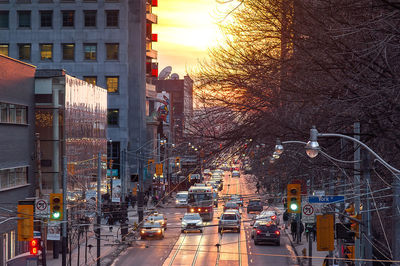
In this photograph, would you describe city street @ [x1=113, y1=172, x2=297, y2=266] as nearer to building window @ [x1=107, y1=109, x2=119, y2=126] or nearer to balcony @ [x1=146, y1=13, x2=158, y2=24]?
building window @ [x1=107, y1=109, x2=119, y2=126]

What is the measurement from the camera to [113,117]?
77812 mm

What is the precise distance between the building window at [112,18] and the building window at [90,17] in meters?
1.51

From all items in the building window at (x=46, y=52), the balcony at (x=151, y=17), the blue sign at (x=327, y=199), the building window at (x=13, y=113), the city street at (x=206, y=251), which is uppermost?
the balcony at (x=151, y=17)

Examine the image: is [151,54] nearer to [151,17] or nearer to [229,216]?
[151,17]

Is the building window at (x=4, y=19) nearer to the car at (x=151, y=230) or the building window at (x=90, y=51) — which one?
the building window at (x=90, y=51)

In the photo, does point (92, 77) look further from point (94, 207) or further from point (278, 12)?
point (278, 12)

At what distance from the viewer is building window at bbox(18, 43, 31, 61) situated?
76688 mm

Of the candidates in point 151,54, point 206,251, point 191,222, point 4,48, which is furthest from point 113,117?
point 206,251

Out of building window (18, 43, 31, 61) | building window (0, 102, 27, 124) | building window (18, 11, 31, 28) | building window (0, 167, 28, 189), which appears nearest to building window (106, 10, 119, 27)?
building window (18, 11, 31, 28)

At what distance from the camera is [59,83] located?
4112 cm

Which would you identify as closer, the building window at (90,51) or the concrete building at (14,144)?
the concrete building at (14,144)

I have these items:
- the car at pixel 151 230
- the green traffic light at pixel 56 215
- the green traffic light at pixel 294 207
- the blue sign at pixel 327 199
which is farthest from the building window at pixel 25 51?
the blue sign at pixel 327 199

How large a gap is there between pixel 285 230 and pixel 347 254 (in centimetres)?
2431

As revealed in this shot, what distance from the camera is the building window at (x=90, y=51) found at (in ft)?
252
